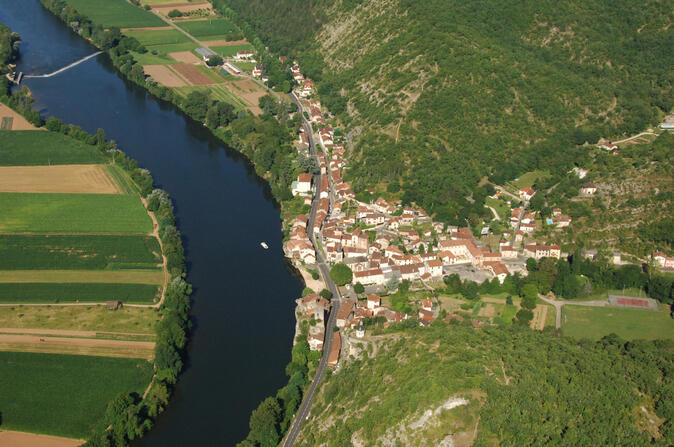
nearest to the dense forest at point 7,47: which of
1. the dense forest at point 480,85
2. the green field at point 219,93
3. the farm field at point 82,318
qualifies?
the green field at point 219,93

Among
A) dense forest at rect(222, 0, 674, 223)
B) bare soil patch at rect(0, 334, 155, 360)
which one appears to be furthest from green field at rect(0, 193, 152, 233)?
dense forest at rect(222, 0, 674, 223)

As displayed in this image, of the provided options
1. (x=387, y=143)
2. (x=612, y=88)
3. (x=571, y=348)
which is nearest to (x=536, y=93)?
(x=612, y=88)

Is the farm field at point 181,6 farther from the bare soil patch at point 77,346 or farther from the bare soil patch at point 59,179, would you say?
the bare soil patch at point 77,346

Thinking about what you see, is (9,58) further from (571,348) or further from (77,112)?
(571,348)

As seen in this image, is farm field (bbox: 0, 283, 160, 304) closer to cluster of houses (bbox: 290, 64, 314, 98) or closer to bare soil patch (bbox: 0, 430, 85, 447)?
bare soil patch (bbox: 0, 430, 85, 447)

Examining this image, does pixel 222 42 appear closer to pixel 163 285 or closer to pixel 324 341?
pixel 163 285

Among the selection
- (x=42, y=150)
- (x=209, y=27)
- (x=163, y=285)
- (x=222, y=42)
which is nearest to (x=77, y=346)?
(x=163, y=285)

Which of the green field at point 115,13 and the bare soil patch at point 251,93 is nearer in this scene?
the bare soil patch at point 251,93
